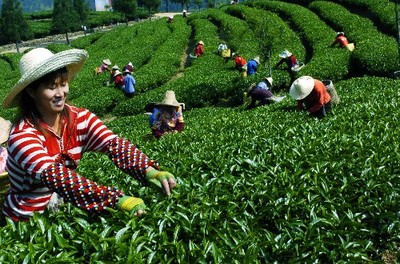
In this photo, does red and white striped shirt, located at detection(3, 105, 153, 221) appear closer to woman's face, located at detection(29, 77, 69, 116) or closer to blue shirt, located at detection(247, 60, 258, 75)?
woman's face, located at detection(29, 77, 69, 116)

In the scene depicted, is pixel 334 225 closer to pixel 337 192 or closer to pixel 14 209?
pixel 337 192

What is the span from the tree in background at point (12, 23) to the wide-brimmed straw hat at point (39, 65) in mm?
72436

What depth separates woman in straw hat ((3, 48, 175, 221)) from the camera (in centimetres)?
307

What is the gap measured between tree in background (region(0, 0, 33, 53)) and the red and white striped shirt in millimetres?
72437

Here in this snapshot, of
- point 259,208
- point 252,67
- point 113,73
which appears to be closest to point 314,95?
point 259,208

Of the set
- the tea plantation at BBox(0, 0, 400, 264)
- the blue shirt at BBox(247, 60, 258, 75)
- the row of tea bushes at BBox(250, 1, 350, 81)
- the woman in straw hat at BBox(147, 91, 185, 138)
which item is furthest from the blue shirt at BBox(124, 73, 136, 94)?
the tea plantation at BBox(0, 0, 400, 264)

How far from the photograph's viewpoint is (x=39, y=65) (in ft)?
10.2

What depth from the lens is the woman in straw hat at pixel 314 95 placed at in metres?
9.38

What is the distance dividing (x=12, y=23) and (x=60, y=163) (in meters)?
75.5

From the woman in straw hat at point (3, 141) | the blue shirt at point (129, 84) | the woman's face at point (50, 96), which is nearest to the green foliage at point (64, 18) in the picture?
the blue shirt at point (129, 84)

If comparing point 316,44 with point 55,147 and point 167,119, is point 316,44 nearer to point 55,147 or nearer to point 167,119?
point 167,119

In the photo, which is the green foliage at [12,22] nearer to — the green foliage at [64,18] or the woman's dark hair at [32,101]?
the green foliage at [64,18]

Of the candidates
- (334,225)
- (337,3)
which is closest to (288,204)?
(334,225)

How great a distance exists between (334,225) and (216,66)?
950 inches
